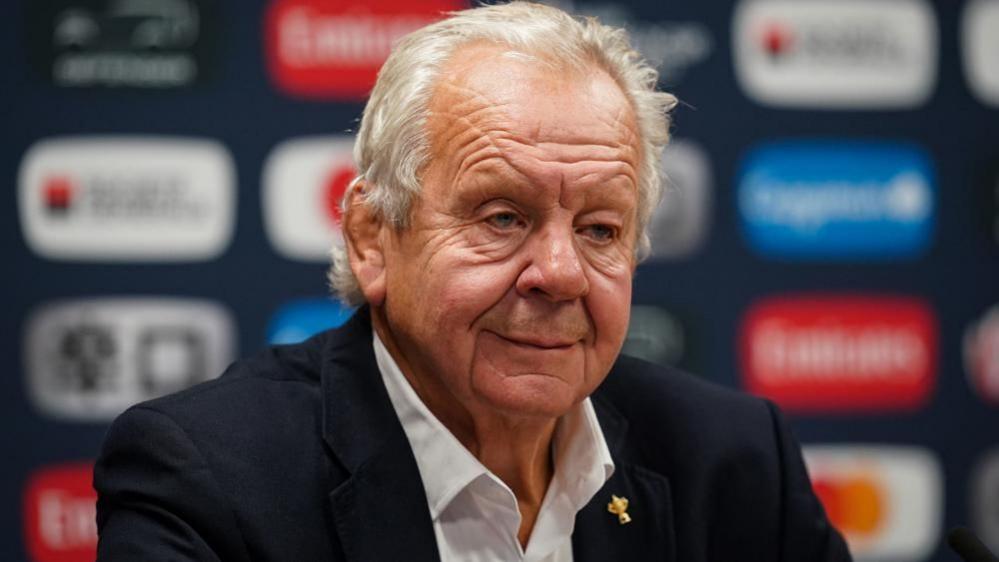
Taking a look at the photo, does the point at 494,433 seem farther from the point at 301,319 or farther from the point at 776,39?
the point at 776,39

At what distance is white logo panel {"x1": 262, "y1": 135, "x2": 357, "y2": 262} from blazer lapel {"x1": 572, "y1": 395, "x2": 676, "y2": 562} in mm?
1534

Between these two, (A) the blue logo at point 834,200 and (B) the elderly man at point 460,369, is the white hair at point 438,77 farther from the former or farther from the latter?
(A) the blue logo at point 834,200

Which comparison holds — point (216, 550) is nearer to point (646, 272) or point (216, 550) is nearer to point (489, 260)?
point (489, 260)

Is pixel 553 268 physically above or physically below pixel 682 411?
above

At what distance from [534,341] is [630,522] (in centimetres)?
39

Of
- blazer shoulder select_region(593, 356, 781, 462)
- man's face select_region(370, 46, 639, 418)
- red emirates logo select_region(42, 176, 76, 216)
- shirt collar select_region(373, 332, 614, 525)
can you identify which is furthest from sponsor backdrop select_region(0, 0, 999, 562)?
man's face select_region(370, 46, 639, 418)

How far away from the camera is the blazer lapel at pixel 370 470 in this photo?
1821mm

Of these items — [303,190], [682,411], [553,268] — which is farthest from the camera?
[303,190]

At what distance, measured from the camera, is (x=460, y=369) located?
1.86 meters

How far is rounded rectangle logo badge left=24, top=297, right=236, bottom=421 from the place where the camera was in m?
3.32

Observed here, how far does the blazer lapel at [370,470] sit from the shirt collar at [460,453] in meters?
0.02

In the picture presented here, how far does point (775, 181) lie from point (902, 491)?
0.99m

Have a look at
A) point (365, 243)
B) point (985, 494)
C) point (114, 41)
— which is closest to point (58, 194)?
point (114, 41)

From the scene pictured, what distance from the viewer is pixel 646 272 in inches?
143
